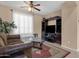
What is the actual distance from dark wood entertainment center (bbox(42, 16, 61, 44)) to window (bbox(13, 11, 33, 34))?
1378 mm

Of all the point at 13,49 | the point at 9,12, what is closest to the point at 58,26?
the point at 9,12

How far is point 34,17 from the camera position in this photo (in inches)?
467

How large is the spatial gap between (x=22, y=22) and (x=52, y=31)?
2.83 meters

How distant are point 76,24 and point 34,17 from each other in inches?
248

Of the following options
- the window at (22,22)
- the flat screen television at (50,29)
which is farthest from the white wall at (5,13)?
the flat screen television at (50,29)

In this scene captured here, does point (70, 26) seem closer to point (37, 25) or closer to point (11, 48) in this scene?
point (11, 48)

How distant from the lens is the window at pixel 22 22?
974 centimetres

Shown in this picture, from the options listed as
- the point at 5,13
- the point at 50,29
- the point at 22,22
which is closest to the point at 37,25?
the point at 50,29

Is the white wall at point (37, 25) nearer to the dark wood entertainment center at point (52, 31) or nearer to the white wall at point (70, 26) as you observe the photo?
the dark wood entertainment center at point (52, 31)

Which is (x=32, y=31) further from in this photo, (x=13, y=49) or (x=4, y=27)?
(x=13, y=49)

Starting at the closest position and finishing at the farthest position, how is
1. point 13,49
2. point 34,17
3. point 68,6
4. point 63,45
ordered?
1. point 13,49
2. point 68,6
3. point 63,45
4. point 34,17

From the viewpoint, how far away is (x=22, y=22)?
1055 centimetres

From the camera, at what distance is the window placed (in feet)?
32.0

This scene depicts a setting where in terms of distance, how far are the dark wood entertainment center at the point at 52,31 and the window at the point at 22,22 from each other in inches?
54.3
